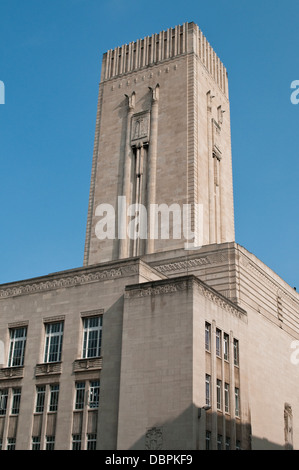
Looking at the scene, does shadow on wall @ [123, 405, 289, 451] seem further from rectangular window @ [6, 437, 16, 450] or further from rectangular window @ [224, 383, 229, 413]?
rectangular window @ [6, 437, 16, 450]

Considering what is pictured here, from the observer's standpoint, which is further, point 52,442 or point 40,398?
point 40,398

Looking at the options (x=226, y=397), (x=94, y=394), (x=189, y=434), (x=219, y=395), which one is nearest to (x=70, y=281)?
(x=94, y=394)

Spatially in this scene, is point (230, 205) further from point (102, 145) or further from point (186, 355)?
point (186, 355)

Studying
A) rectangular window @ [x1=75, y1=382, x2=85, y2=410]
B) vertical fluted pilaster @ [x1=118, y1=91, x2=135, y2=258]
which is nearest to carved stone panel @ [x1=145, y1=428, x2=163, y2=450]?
rectangular window @ [x1=75, y1=382, x2=85, y2=410]

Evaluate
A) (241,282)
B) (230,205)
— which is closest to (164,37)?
(230,205)

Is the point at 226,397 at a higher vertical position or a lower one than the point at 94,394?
higher

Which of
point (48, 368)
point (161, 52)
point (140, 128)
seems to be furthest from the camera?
point (161, 52)

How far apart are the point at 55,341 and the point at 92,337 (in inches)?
115

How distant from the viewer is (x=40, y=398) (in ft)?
123

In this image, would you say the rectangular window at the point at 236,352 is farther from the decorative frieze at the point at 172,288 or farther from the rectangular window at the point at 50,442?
the rectangular window at the point at 50,442

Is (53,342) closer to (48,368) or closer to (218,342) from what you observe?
(48,368)

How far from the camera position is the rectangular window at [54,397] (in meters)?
36.7

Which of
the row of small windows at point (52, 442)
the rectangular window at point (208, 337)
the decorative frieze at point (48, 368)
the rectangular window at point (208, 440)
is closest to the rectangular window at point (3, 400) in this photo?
the row of small windows at point (52, 442)

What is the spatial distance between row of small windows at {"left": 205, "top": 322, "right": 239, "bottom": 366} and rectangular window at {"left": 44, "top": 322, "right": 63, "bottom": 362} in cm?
970
